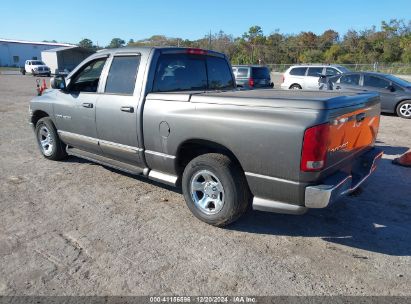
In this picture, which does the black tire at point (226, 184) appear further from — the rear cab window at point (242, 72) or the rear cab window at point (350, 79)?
the rear cab window at point (242, 72)

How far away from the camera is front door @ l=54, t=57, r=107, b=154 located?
5.07 m

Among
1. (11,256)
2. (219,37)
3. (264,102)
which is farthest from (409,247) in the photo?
(219,37)

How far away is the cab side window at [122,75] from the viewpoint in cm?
451

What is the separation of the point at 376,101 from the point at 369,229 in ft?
4.76


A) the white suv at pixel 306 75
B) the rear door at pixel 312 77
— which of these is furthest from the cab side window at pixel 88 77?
the rear door at pixel 312 77

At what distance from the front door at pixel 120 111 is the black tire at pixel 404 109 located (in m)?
10.2

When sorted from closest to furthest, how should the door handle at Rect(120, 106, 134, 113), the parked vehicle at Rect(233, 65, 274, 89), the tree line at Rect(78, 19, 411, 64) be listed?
the door handle at Rect(120, 106, 134, 113) → the parked vehicle at Rect(233, 65, 274, 89) → the tree line at Rect(78, 19, 411, 64)

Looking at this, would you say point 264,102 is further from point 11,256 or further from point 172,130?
point 11,256

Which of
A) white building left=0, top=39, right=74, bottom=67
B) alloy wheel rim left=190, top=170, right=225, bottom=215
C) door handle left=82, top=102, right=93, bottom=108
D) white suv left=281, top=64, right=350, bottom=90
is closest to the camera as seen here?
alloy wheel rim left=190, top=170, right=225, bottom=215

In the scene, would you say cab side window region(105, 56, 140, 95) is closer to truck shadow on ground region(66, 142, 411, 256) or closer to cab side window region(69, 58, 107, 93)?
cab side window region(69, 58, 107, 93)

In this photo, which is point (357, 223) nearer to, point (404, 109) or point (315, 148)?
point (315, 148)

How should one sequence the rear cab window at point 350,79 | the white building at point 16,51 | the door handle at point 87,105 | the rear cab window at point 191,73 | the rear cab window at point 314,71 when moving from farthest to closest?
the white building at point 16,51 → the rear cab window at point 314,71 → the rear cab window at point 350,79 → the door handle at point 87,105 → the rear cab window at point 191,73

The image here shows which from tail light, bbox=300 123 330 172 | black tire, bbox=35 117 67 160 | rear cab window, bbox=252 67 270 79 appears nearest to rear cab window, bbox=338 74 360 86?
Result: rear cab window, bbox=252 67 270 79

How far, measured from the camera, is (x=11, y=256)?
331 cm
